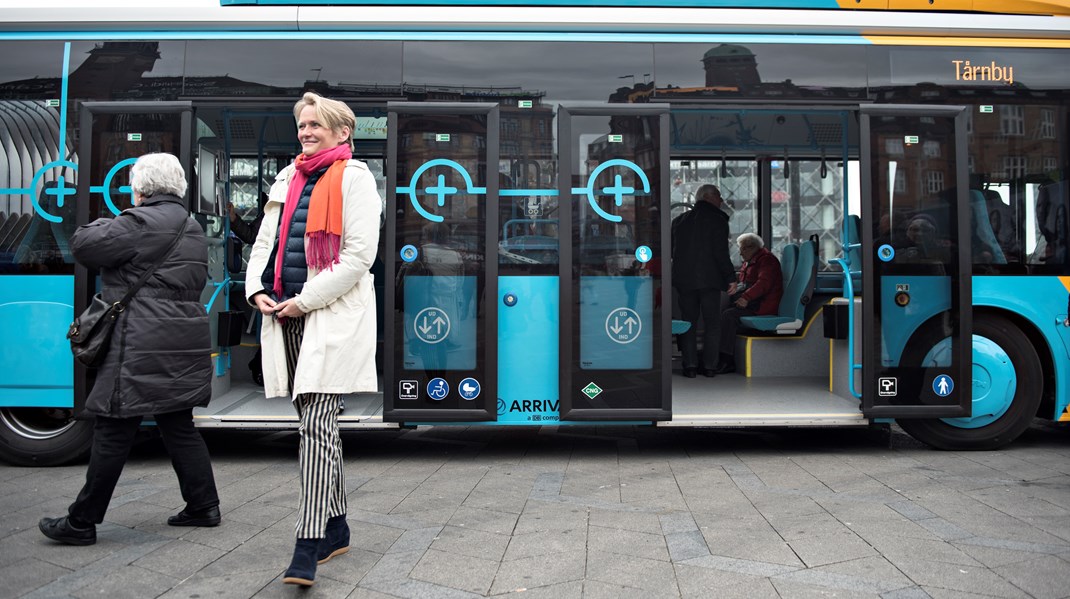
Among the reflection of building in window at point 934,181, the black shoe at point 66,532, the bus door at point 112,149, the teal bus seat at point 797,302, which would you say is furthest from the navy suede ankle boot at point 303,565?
the teal bus seat at point 797,302

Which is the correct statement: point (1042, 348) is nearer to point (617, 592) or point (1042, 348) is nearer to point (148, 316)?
point (617, 592)

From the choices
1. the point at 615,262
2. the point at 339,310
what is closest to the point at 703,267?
the point at 615,262

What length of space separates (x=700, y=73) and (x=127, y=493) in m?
4.45

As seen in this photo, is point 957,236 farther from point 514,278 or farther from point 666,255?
point 514,278

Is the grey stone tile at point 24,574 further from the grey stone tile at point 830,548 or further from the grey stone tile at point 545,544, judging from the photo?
the grey stone tile at point 830,548

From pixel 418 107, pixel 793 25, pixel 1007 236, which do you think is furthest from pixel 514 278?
pixel 1007 236

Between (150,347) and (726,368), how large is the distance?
5.89 metres

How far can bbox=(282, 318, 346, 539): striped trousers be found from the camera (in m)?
3.65

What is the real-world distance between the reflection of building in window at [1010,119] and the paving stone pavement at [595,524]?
227cm

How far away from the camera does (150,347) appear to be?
432 cm

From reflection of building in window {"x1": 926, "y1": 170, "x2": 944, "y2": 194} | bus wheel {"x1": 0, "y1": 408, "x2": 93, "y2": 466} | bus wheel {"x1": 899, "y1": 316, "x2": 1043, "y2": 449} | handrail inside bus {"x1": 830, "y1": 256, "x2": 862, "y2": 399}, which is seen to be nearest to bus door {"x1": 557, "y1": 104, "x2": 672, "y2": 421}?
handrail inside bus {"x1": 830, "y1": 256, "x2": 862, "y2": 399}

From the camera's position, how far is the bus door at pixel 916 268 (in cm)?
629

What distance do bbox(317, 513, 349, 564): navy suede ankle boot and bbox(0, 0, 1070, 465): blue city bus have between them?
1.93 m

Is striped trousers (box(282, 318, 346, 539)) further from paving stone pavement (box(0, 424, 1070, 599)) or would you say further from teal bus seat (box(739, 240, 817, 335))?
teal bus seat (box(739, 240, 817, 335))
